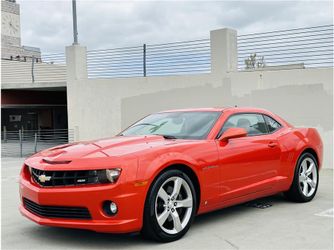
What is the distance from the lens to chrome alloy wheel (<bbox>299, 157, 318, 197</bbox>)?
673cm

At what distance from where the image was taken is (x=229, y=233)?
16.4 feet

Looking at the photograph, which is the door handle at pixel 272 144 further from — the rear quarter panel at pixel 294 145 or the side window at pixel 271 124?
the side window at pixel 271 124

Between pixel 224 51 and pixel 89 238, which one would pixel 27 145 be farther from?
pixel 89 238

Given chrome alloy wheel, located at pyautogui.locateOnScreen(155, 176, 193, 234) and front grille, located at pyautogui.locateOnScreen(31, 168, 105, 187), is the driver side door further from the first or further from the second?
front grille, located at pyautogui.locateOnScreen(31, 168, 105, 187)

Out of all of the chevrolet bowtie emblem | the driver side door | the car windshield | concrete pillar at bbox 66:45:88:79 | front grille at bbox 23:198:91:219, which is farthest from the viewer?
concrete pillar at bbox 66:45:88:79

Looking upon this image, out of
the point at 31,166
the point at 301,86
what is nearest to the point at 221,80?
the point at 301,86

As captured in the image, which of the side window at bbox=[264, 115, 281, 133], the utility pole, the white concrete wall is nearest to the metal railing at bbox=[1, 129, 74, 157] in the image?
the white concrete wall

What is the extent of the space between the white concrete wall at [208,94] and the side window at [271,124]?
14.9ft

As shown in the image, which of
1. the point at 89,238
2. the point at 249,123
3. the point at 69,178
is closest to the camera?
the point at 69,178

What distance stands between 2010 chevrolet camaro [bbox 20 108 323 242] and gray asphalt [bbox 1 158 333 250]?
0.25 metres

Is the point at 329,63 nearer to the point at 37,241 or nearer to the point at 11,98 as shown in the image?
the point at 37,241

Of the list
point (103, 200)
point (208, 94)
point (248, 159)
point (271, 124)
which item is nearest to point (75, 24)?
point (208, 94)

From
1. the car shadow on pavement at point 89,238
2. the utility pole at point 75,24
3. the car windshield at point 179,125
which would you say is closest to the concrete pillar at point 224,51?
the car windshield at point 179,125

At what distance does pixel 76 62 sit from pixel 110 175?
43.0 feet
